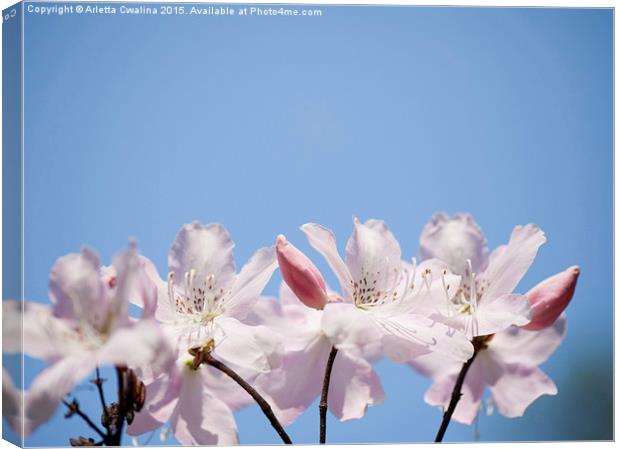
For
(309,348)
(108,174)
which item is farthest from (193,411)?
(108,174)

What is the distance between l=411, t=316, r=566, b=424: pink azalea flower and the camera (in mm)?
950

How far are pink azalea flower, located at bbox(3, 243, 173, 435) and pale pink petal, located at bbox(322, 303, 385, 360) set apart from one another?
137mm

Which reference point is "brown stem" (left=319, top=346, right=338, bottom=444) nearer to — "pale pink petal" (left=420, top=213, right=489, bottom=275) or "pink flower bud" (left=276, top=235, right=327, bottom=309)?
"pink flower bud" (left=276, top=235, right=327, bottom=309)

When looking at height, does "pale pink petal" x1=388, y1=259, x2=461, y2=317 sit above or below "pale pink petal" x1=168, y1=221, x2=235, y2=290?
below

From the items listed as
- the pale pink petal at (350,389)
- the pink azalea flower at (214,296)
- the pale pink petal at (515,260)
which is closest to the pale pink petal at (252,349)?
the pink azalea flower at (214,296)

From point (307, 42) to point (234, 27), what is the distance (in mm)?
96

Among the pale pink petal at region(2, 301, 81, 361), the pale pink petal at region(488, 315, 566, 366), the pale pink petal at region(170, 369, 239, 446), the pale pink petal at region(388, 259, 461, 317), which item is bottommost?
the pale pink petal at region(170, 369, 239, 446)

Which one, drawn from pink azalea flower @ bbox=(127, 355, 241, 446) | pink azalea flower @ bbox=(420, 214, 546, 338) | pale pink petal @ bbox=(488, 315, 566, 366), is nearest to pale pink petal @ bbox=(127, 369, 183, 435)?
pink azalea flower @ bbox=(127, 355, 241, 446)

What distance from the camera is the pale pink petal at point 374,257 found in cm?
82

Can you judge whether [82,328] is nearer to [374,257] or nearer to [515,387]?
[374,257]

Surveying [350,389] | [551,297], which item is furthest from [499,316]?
[350,389]

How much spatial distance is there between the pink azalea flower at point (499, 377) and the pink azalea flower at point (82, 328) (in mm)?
370

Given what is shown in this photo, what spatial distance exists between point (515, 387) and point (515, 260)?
0.17 m

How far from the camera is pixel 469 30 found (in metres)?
1.17
